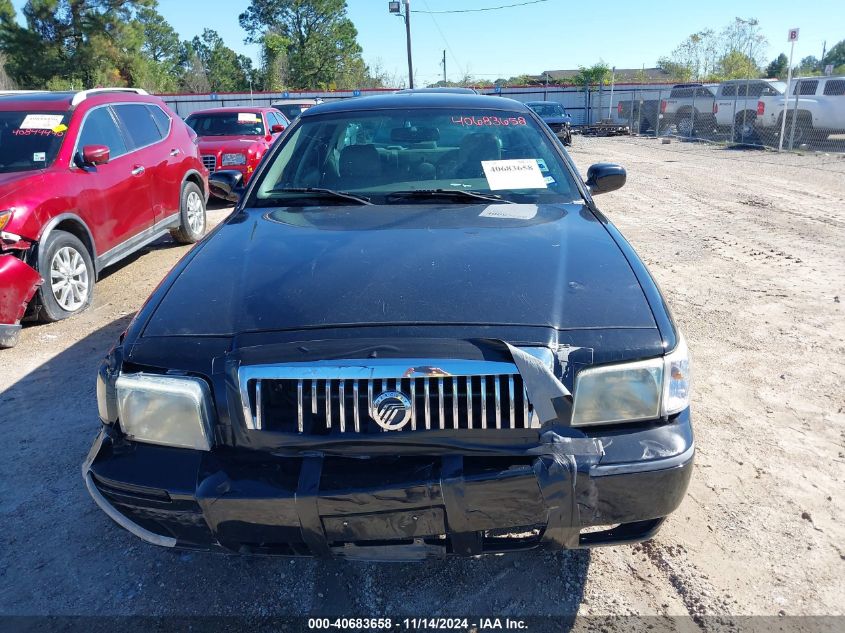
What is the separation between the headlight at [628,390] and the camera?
1923mm

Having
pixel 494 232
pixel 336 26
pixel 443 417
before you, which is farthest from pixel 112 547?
pixel 336 26

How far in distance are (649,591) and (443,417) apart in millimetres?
1111

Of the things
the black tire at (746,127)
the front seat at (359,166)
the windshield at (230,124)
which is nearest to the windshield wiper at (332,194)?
the front seat at (359,166)

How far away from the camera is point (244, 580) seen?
2385 mm

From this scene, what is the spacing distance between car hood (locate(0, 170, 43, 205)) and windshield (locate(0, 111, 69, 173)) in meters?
0.18

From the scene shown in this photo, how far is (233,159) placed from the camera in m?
10.8

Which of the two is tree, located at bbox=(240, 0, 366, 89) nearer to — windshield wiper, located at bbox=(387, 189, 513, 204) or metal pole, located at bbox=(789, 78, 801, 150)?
metal pole, located at bbox=(789, 78, 801, 150)

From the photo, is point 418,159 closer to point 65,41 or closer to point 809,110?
point 809,110

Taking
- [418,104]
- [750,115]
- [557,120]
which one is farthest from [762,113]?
[418,104]

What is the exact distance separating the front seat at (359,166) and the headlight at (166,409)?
5.49 ft

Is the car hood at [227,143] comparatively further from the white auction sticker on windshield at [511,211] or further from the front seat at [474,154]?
the white auction sticker on windshield at [511,211]

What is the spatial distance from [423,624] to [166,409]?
1117 millimetres

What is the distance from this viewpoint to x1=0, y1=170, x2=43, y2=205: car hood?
4785 millimetres

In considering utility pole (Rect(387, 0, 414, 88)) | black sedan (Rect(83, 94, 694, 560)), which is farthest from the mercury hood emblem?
utility pole (Rect(387, 0, 414, 88))
